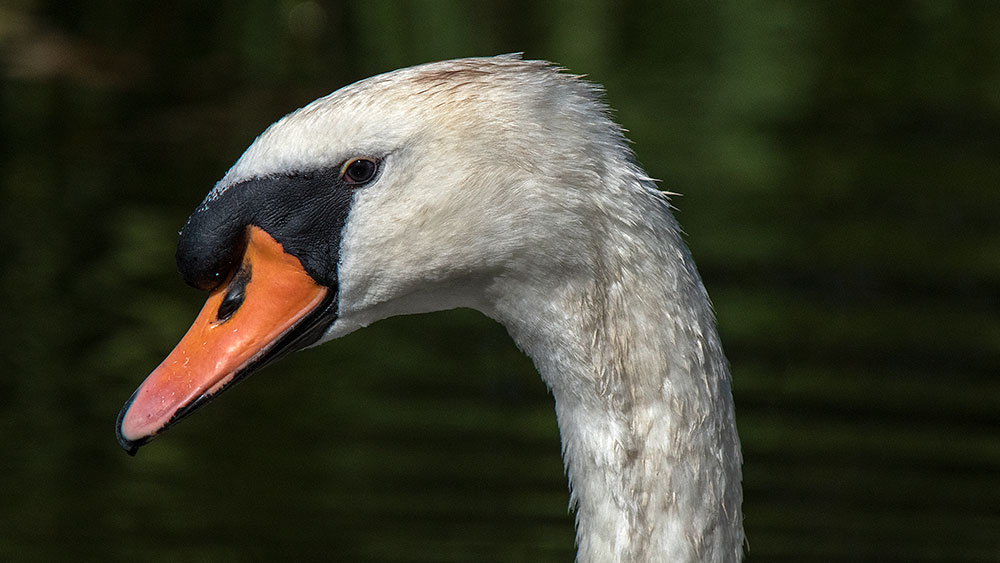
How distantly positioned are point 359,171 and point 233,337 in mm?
431

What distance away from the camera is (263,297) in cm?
334

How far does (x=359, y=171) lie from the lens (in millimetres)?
3252

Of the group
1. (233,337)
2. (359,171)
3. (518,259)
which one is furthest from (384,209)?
(233,337)

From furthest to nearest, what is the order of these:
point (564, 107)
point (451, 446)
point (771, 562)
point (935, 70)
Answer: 1. point (935, 70)
2. point (451, 446)
3. point (771, 562)
4. point (564, 107)

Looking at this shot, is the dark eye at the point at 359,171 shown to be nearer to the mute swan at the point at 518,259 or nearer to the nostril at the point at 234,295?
the mute swan at the point at 518,259

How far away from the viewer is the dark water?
6.29m

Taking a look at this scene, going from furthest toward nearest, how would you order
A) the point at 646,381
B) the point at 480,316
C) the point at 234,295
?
the point at 480,316, the point at 234,295, the point at 646,381

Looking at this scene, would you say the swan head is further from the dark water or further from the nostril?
the dark water

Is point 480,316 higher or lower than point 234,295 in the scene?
lower

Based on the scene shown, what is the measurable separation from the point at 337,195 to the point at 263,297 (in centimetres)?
Answer: 27

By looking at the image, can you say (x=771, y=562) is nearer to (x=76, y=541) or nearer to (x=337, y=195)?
(x=76, y=541)

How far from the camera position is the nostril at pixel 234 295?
11.0ft

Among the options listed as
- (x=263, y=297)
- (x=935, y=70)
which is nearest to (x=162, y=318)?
(x=263, y=297)

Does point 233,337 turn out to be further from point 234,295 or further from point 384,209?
point 384,209
